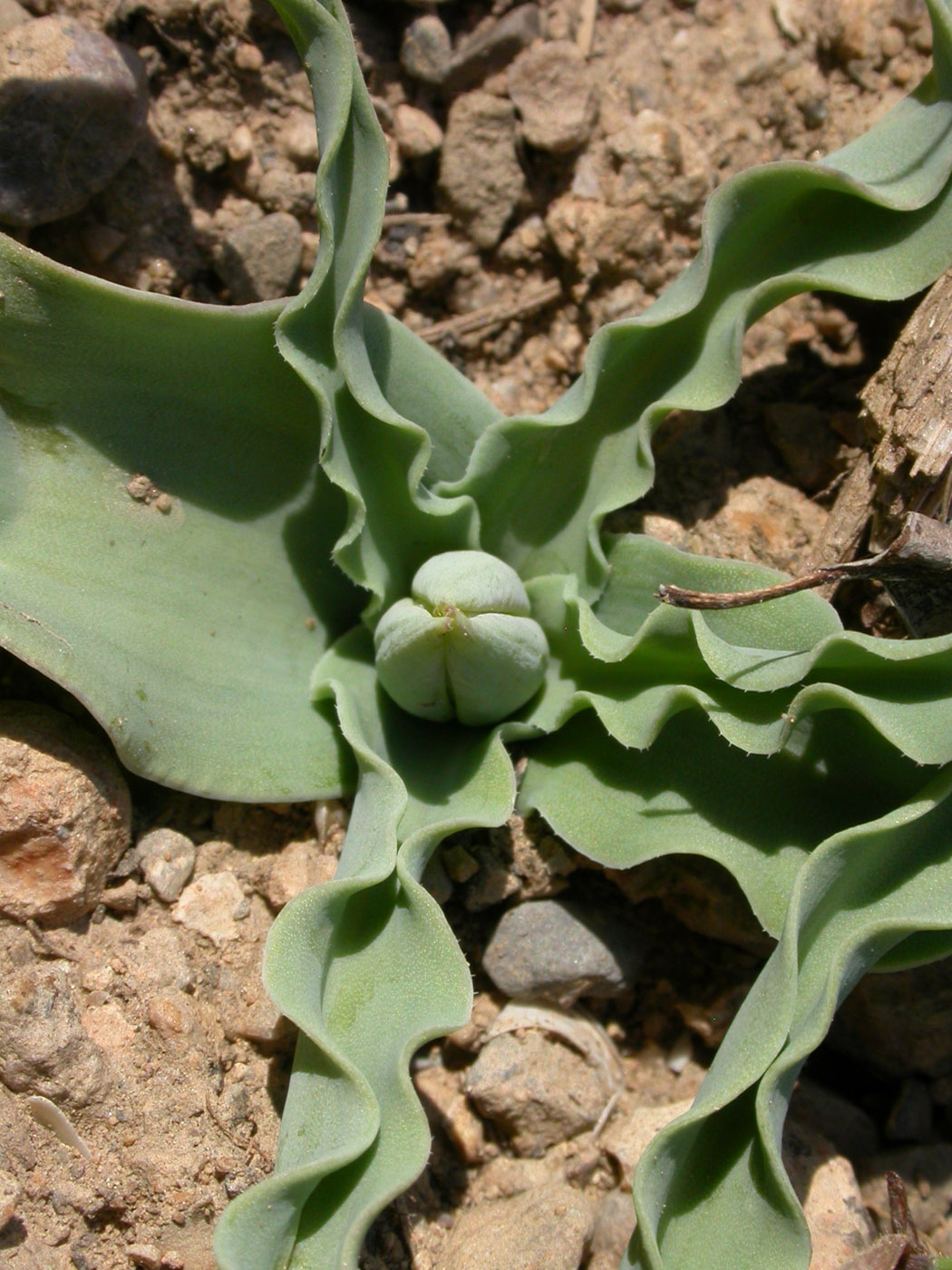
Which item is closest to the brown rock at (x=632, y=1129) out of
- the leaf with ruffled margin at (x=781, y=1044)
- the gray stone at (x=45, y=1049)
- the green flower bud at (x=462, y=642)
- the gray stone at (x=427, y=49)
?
the leaf with ruffled margin at (x=781, y=1044)

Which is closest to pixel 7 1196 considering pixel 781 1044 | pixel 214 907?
pixel 214 907

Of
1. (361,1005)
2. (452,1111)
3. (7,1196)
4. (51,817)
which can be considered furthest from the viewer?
(452,1111)

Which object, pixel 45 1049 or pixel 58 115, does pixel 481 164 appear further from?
pixel 45 1049

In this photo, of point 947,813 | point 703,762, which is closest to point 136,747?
point 703,762

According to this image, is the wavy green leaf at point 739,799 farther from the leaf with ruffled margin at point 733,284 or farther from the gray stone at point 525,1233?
the gray stone at point 525,1233

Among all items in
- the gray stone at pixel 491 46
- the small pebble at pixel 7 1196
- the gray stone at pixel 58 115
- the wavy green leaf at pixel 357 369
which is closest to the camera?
the small pebble at pixel 7 1196

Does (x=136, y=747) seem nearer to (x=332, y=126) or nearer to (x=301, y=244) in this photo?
(x=332, y=126)
